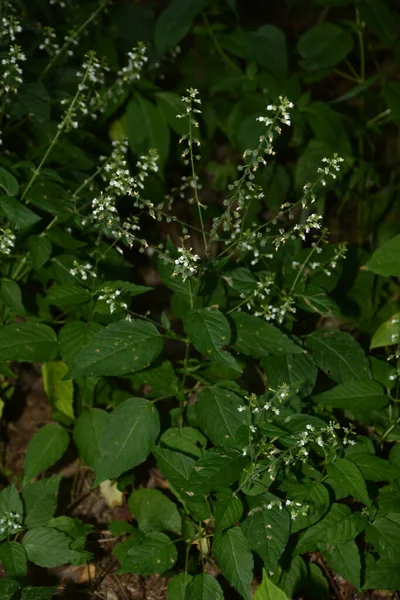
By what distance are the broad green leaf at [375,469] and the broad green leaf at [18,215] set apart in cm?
158

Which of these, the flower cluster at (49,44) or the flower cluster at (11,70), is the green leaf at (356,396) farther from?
Answer: the flower cluster at (49,44)

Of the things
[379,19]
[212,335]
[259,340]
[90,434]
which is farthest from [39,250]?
[379,19]

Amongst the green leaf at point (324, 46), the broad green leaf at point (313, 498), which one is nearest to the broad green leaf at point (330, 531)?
the broad green leaf at point (313, 498)

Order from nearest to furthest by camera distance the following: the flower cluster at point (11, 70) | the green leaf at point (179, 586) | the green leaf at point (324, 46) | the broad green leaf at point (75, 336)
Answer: the green leaf at point (179, 586) < the broad green leaf at point (75, 336) < the flower cluster at point (11, 70) < the green leaf at point (324, 46)

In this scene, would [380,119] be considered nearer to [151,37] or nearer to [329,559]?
[151,37]

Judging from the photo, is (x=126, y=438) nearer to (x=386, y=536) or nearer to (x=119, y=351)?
(x=119, y=351)

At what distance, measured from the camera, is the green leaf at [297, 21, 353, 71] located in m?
3.87

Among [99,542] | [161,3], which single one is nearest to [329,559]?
[99,542]

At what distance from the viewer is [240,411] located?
2.58m

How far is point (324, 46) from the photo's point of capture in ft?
12.8

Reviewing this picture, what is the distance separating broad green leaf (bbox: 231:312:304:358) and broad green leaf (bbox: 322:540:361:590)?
73cm

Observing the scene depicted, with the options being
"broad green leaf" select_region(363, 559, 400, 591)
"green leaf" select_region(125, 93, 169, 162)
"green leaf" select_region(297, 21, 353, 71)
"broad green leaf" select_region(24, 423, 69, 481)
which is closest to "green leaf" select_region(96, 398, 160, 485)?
"broad green leaf" select_region(24, 423, 69, 481)

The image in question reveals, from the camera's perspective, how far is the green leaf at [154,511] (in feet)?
8.97

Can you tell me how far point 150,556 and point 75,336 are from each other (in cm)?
88
